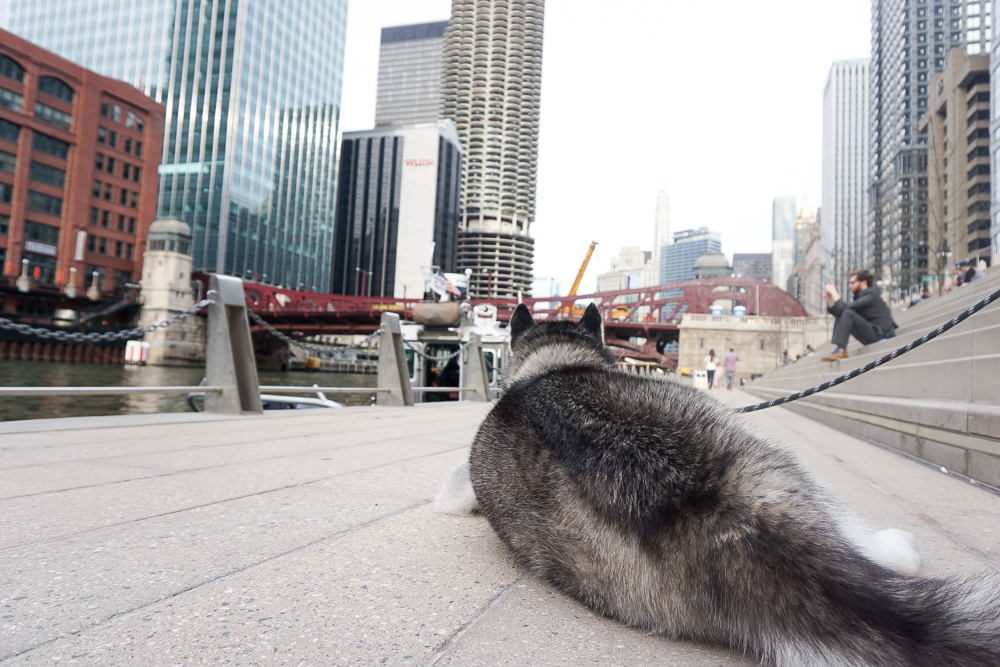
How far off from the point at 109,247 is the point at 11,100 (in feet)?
48.7

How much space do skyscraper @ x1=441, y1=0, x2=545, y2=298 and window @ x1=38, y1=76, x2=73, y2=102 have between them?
12366cm

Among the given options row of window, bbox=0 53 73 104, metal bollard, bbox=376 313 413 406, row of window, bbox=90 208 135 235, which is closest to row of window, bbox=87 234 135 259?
row of window, bbox=90 208 135 235

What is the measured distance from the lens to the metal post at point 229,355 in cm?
731

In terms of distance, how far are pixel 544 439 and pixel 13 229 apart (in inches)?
2626

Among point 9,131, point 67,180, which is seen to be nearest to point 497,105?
point 67,180

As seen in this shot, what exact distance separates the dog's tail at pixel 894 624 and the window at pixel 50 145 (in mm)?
70341

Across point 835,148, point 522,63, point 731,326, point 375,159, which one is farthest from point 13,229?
point 835,148

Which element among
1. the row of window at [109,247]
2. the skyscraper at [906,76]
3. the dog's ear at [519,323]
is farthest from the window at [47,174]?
the skyscraper at [906,76]

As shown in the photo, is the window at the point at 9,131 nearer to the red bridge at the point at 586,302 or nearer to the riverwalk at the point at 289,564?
the red bridge at the point at 586,302

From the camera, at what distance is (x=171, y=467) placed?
3.68 m

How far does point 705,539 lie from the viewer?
1316 millimetres

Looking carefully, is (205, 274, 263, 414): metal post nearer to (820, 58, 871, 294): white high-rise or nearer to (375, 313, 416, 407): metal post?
(375, 313, 416, 407): metal post

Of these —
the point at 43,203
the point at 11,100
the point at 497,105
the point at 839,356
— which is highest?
the point at 497,105

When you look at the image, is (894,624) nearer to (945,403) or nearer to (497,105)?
(945,403)
